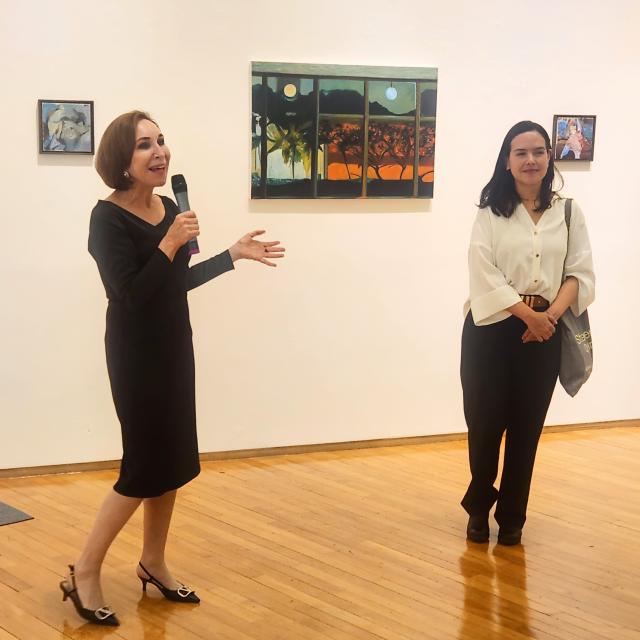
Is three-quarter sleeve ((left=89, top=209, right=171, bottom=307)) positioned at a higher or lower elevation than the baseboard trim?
higher

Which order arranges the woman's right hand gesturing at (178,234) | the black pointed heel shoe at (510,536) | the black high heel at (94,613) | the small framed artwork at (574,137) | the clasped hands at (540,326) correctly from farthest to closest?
1. the small framed artwork at (574,137)
2. the black pointed heel shoe at (510,536)
3. the clasped hands at (540,326)
4. the black high heel at (94,613)
5. the woman's right hand gesturing at (178,234)

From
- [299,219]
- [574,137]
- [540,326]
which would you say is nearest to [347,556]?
[540,326]

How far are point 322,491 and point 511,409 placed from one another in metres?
1.18

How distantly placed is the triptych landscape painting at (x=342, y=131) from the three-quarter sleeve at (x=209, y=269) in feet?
6.45

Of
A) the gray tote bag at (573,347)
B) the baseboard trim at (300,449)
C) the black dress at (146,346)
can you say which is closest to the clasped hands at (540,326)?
the gray tote bag at (573,347)

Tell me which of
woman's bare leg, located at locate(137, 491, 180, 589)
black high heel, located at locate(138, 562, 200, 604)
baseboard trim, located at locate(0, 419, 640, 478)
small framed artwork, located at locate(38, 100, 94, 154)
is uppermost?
small framed artwork, located at locate(38, 100, 94, 154)

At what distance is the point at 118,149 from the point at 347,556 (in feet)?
5.98

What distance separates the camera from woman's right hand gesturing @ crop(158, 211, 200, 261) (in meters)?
3.23

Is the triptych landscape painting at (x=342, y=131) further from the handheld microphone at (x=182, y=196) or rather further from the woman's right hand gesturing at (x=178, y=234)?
the woman's right hand gesturing at (x=178, y=234)

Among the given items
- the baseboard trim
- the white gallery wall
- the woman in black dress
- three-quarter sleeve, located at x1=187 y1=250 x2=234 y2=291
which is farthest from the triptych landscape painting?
the woman in black dress

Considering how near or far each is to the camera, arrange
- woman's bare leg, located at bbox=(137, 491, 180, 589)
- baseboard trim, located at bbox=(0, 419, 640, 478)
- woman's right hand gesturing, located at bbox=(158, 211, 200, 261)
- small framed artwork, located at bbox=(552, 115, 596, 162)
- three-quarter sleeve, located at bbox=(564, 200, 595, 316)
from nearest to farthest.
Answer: woman's right hand gesturing, located at bbox=(158, 211, 200, 261)
woman's bare leg, located at bbox=(137, 491, 180, 589)
three-quarter sleeve, located at bbox=(564, 200, 595, 316)
baseboard trim, located at bbox=(0, 419, 640, 478)
small framed artwork, located at bbox=(552, 115, 596, 162)

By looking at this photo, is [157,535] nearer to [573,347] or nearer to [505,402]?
[505,402]

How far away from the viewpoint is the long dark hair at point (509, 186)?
418cm

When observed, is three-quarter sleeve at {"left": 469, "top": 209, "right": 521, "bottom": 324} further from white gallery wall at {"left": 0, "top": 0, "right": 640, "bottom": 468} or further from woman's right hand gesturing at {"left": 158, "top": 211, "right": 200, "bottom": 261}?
white gallery wall at {"left": 0, "top": 0, "right": 640, "bottom": 468}
